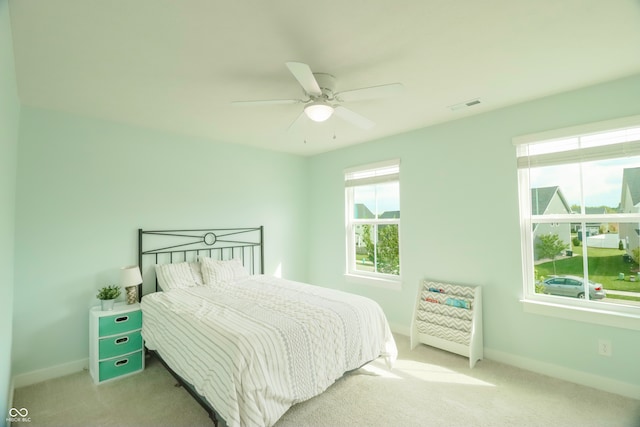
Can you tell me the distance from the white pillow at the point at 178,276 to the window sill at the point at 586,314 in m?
3.49

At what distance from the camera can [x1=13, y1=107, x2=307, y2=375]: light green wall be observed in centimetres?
276

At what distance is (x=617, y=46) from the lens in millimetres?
1968

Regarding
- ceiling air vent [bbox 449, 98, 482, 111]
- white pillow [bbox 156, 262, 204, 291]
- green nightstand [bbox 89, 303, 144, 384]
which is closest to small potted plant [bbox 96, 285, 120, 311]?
green nightstand [bbox 89, 303, 144, 384]

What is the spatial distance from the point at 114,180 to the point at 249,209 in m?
1.71

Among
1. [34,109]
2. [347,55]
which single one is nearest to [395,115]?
[347,55]

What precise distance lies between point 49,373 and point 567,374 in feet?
15.5

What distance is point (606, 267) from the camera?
258 centimetres

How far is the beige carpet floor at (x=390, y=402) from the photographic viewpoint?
2152mm

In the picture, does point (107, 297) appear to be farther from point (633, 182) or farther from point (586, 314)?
point (633, 182)

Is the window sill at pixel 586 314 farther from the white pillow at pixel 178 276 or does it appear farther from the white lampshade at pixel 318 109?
the white pillow at pixel 178 276

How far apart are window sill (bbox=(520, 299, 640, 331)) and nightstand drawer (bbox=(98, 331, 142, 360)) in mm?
3771

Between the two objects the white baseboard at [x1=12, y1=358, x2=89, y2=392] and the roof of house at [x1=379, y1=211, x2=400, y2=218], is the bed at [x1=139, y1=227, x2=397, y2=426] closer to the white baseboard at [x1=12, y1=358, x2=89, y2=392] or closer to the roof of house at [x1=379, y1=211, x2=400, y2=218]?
the white baseboard at [x1=12, y1=358, x2=89, y2=392]

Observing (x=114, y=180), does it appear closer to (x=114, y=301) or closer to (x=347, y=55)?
(x=114, y=301)

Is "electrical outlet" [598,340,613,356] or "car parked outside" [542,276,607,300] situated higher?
"car parked outside" [542,276,607,300]
